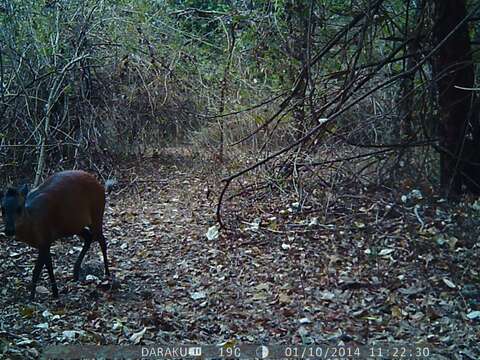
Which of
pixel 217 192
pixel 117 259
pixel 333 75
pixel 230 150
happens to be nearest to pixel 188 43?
pixel 230 150

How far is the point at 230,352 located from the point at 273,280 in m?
1.33

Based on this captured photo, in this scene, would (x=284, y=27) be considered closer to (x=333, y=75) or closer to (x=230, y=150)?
(x=333, y=75)

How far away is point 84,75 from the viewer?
25.8 ft

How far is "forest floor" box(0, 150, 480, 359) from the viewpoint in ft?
12.4

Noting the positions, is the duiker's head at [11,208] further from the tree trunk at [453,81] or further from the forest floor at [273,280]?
the tree trunk at [453,81]

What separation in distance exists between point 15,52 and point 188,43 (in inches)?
98.5

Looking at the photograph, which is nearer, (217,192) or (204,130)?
(217,192)

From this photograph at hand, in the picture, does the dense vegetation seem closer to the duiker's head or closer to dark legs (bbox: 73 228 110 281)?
dark legs (bbox: 73 228 110 281)

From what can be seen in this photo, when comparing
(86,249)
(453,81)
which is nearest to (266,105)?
(453,81)

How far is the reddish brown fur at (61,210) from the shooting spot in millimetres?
4379

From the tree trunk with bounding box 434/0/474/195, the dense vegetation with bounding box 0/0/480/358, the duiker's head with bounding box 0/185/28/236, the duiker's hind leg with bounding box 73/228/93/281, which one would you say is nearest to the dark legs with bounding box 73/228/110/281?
the duiker's hind leg with bounding box 73/228/93/281

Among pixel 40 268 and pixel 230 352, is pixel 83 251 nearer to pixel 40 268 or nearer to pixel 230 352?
pixel 40 268

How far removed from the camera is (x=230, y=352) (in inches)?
140

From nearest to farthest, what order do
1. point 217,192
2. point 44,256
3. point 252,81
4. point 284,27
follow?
point 44,256, point 284,27, point 217,192, point 252,81
